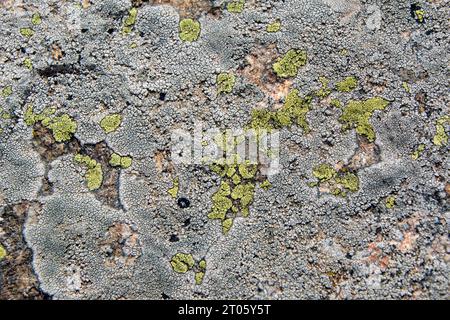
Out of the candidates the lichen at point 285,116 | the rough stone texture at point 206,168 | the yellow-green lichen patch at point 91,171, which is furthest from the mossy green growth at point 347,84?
the yellow-green lichen patch at point 91,171

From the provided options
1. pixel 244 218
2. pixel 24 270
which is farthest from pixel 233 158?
pixel 24 270

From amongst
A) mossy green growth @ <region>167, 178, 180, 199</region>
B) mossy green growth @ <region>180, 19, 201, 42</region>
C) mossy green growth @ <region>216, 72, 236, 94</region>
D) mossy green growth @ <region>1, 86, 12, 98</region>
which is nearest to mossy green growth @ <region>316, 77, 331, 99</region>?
mossy green growth @ <region>216, 72, 236, 94</region>

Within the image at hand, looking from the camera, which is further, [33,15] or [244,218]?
[33,15]

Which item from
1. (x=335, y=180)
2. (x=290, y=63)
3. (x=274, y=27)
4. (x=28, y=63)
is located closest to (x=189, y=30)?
(x=274, y=27)

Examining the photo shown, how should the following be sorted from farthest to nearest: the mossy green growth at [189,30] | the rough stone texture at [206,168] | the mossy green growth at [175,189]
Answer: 1. the mossy green growth at [189,30]
2. the mossy green growth at [175,189]
3. the rough stone texture at [206,168]

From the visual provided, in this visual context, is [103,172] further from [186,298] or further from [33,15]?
[33,15]

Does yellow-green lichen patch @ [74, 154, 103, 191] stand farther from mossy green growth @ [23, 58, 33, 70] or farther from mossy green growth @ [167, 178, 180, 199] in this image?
mossy green growth @ [23, 58, 33, 70]

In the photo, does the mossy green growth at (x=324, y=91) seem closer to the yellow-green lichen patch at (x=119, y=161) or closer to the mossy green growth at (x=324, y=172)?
the mossy green growth at (x=324, y=172)

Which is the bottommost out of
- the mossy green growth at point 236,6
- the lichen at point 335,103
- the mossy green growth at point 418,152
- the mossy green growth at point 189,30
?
the mossy green growth at point 418,152
